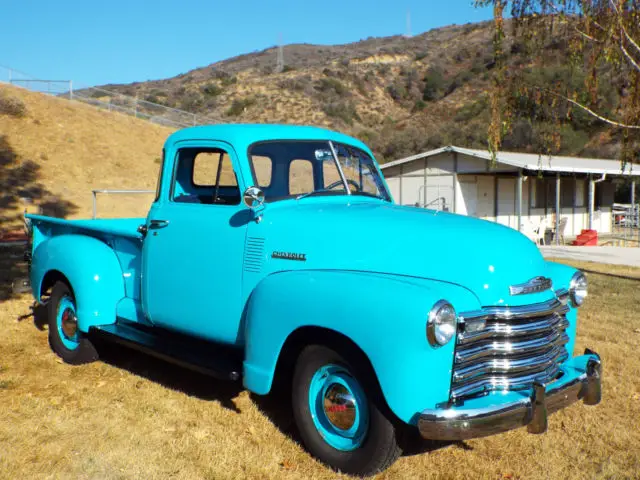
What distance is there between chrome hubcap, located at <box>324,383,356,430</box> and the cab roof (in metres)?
1.90

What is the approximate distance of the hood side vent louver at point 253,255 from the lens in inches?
168

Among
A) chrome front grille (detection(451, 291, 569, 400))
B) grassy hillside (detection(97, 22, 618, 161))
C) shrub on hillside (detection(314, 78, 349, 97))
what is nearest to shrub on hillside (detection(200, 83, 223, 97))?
grassy hillside (detection(97, 22, 618, 161))

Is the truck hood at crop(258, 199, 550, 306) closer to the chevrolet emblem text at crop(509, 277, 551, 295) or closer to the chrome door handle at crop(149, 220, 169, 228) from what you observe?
the chevrolet emblem text at crop(509, 277, 551, 295)

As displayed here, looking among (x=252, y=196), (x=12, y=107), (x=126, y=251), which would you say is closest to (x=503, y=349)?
(x=252, y=196)

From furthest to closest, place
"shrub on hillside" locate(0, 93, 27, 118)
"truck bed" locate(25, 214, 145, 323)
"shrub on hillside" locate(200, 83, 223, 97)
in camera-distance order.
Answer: "shrub on hillside" locate(200, 83, 223, 97) → "shrub on hillside" locate(0, 93, 27, 118) → "truck bed" locate(25, 214, 145, 323)

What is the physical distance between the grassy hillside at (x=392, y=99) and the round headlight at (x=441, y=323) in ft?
108

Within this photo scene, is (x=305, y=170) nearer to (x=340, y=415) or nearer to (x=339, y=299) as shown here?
(x=339, y=299)

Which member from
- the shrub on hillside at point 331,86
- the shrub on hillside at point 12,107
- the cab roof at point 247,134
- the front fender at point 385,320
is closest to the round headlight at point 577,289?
the front fender at point 385,320

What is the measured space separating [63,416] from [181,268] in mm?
1406

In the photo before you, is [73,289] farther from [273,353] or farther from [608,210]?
[608,210]

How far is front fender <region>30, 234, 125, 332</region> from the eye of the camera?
5.44 m

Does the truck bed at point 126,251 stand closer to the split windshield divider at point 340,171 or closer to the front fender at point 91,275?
the front fender at point 91,275

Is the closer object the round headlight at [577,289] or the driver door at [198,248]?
the round headlight at [577,289]

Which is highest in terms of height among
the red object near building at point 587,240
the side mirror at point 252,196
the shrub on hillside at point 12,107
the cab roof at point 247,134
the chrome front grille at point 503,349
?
the shrub on hillside at point 12,107
